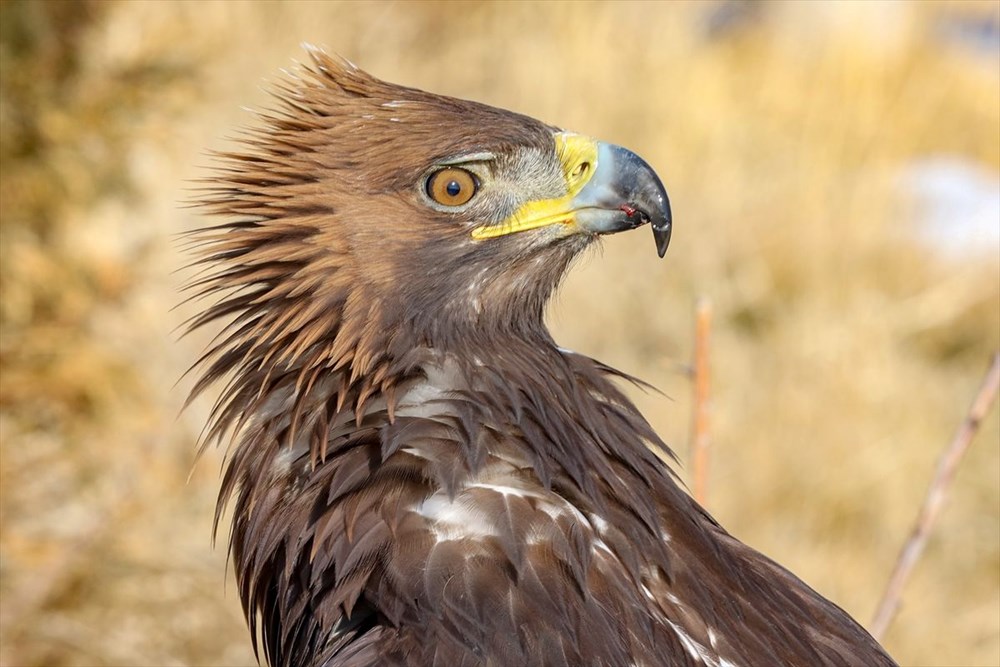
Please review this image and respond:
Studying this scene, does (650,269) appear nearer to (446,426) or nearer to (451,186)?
Result: (451,186)

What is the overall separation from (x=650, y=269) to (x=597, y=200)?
6.00 meters

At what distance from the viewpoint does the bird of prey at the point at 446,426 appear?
90.2 inches

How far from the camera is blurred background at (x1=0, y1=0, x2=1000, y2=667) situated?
5191mm

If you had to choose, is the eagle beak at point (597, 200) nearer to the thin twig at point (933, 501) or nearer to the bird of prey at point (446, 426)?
the bird of prey at point (446, 426)

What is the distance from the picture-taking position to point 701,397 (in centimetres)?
312

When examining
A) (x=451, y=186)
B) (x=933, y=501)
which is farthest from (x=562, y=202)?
(x=933, y=501)

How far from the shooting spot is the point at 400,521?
2.36 metres

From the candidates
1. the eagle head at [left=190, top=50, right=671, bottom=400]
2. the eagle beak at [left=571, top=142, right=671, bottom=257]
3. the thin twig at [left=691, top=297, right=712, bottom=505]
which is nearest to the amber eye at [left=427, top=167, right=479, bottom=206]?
the eagle head at [left=190, top=50, right=671, bottom=400]

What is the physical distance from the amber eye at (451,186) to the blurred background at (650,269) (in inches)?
32.1

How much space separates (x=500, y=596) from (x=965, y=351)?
7.45 metres

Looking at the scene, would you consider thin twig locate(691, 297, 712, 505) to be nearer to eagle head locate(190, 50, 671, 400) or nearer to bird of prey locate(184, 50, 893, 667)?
bird of prey locate(184, 50, 893, 667)

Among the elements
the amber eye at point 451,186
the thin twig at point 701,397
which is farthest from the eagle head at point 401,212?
the thin twig at point 701,397

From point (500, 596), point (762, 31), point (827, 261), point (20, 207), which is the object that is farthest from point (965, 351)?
point (500, 596)

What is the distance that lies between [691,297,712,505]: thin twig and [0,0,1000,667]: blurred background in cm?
13
